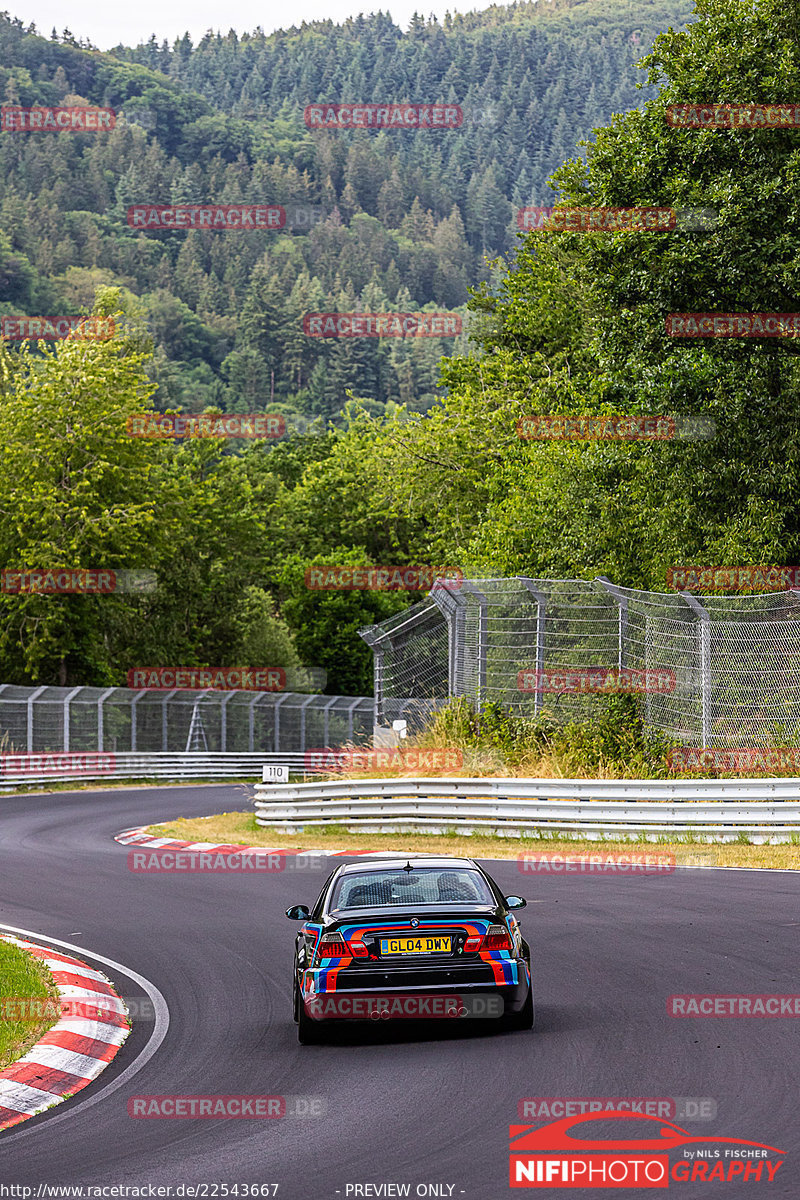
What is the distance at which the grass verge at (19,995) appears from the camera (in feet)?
29.2

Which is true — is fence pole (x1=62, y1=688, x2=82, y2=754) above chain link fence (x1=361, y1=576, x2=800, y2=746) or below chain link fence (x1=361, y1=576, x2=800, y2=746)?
below

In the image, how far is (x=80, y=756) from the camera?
40.5 m

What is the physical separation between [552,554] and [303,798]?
8.99 meters

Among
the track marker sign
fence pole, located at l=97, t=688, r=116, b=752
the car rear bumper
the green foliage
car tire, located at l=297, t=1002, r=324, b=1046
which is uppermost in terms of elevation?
the car rear bumper

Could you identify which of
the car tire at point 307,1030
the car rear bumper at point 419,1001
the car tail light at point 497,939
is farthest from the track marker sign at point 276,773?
the car tail light at point 497,939

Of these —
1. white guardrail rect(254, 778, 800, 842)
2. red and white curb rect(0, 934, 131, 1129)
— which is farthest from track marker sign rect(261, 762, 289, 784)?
red and white curb rect(0, 934, 131, 1129)

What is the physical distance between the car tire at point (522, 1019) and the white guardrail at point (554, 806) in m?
9.85

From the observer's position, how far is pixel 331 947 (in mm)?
8680

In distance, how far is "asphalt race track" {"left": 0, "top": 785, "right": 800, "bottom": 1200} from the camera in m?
6.22

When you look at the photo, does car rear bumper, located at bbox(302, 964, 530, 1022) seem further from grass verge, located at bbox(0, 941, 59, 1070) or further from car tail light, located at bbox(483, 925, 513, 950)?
grass verge, located at bbox(0, 941, 59, 1070)

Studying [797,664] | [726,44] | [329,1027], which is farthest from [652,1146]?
[726,44]

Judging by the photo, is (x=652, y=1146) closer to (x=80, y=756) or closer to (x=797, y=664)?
(x=797, y=664)

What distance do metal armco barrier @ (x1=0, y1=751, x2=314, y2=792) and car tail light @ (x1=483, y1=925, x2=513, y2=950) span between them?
29.2m

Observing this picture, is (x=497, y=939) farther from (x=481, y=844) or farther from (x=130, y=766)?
(x=130, y=766)
